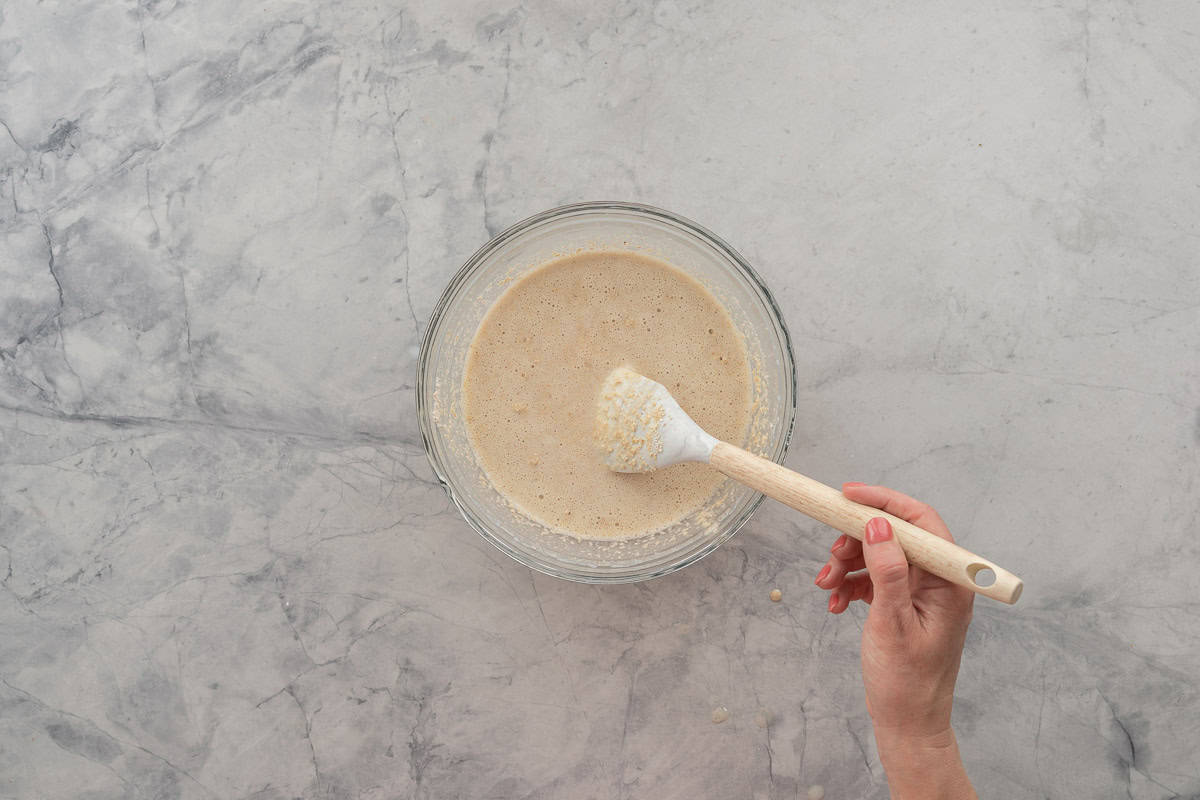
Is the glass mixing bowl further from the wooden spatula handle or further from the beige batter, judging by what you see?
the wooden spatula handle

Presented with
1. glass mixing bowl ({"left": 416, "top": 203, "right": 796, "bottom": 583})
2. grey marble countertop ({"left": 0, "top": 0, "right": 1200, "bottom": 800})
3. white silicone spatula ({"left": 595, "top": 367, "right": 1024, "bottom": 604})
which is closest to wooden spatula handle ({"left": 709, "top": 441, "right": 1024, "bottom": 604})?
white silicone spatula ({"left": 595, "top": 367, "right": 1024, "bottom": 604})

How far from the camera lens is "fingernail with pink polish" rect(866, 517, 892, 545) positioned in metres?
1.36

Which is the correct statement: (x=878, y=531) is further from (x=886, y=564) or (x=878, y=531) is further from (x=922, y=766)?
(x=922, y=766)

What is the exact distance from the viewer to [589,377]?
175 cm

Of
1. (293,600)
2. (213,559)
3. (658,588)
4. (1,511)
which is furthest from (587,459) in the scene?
(1,511)

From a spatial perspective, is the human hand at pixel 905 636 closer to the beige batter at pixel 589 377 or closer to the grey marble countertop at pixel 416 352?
the grey marble countertop at pixel 416 352

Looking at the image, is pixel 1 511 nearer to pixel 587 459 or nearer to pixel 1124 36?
pixel 587 459

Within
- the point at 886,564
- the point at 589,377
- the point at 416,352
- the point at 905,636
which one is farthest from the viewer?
the point at 416,352

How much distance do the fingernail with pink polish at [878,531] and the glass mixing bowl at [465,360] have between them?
0.37m

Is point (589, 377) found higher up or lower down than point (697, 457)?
higher up

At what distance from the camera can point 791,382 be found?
67.7 inches

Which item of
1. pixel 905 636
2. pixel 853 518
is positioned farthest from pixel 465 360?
pixel 905 636

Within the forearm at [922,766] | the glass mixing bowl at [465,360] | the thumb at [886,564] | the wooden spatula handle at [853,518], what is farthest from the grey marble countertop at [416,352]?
the thumb at [886,564]

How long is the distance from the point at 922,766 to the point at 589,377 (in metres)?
1.01
